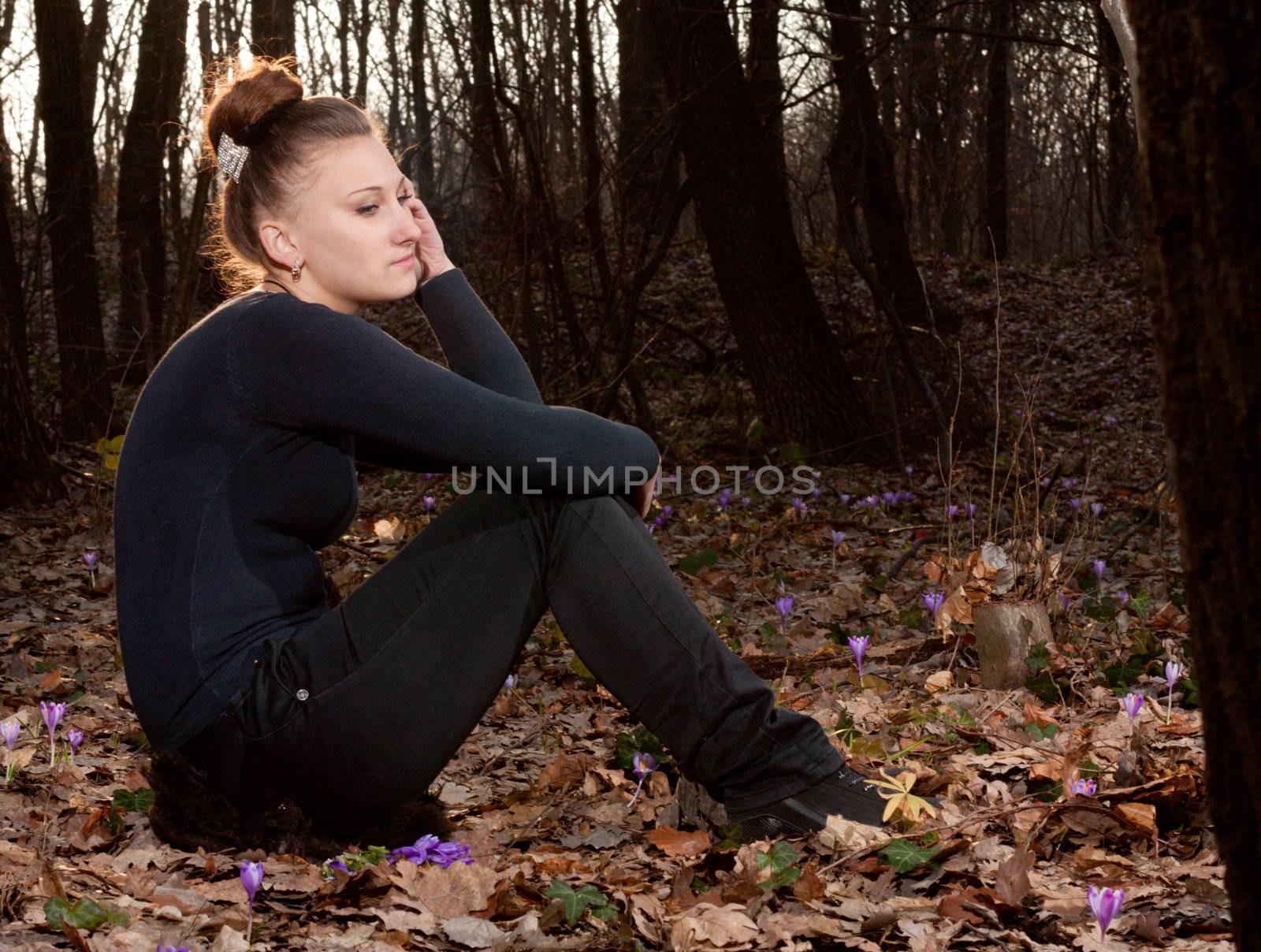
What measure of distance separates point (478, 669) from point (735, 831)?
0.63 meters

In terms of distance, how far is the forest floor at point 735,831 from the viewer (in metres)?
1.95

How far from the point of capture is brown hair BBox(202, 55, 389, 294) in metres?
2.46

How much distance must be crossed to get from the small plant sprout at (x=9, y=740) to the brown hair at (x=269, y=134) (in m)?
1.17

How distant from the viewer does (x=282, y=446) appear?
91.0 inches

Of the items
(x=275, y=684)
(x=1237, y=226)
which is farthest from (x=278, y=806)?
(x=1237, y=226)

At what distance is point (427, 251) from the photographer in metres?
3.12

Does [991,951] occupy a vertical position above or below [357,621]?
below

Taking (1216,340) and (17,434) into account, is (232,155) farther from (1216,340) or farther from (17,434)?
(17,434)

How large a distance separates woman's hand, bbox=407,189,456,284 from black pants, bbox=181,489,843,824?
3.01 ft

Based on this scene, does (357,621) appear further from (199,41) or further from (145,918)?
(199,41)

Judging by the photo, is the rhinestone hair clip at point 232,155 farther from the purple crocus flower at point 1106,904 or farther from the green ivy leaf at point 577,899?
the purple crocus flower at point 1106,904

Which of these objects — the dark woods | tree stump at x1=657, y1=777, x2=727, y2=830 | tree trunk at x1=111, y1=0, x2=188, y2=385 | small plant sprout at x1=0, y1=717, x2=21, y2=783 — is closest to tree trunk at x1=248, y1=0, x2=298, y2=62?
the dark woods

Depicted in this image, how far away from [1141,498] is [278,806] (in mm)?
5836

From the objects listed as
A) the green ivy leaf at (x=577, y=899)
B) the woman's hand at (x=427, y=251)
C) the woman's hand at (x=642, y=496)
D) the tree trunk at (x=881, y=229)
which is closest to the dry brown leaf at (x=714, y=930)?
the green ivy leaf at (x=577, y=899)
